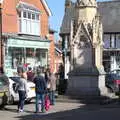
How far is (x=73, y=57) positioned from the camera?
28.0 meters

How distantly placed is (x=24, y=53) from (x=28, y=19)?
346 cm

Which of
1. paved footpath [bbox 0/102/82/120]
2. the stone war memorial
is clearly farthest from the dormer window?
paved footpath [bbox 0/102/82/120]

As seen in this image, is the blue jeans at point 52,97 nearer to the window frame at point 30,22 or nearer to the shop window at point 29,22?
the window frame at point 30,22

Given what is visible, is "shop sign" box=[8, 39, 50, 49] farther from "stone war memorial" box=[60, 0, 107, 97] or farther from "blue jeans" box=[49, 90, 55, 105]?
"blue jeans" box=[49, 90, 55, 105]

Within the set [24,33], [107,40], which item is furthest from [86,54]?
[107,40]

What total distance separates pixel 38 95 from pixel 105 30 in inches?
2001

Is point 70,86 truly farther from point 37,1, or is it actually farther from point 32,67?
point 37,1

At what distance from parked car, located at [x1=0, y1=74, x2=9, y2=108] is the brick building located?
17.8 metres

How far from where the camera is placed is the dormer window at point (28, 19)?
45.5 meters

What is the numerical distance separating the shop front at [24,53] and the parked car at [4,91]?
17.1 metres

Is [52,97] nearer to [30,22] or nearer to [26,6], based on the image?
[26,6]

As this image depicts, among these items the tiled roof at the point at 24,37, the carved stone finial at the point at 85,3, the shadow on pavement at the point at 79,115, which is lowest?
the shadow on pavement at the point at 79,115

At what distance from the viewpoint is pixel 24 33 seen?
1790 inches

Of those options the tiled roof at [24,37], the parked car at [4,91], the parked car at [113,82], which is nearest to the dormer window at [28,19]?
the tiled roof at [24,37]
